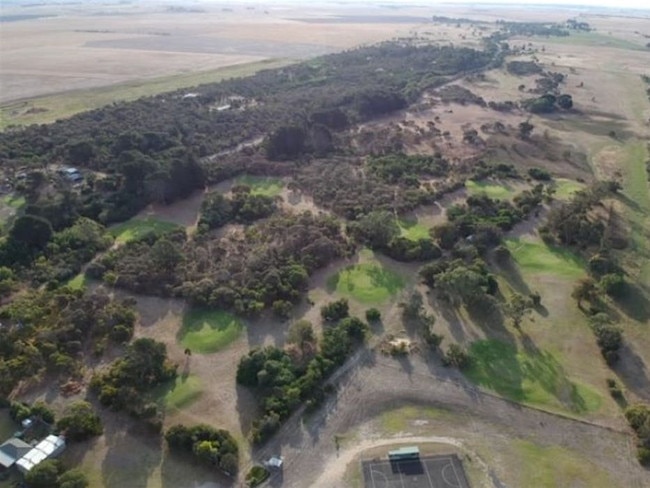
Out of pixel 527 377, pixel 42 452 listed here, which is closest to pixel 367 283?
pixel 527 377

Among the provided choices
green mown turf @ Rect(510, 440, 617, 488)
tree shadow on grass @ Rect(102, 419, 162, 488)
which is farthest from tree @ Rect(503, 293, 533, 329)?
tree shadow on grass @ Rect(102, 419, 162, 488)

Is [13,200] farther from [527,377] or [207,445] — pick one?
[527,377]

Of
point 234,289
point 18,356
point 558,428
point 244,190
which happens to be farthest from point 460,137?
point 18,356

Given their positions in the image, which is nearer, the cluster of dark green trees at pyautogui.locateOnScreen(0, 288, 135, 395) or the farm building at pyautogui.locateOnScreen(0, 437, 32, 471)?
the farm building at pyautogui.locateOnScreen(0, 437, 32, 471)

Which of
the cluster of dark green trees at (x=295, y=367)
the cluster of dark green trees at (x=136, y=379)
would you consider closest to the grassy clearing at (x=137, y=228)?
the cluster of dark green trees at (x=136, y=379)

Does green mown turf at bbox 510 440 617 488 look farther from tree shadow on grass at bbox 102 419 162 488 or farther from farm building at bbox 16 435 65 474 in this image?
farm building at bbox 16 435 65 474

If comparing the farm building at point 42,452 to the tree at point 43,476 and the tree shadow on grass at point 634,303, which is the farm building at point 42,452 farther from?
the tree shadow on grass at point 634,303

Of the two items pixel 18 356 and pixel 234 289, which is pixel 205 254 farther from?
pixel 18 356
